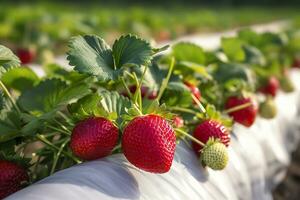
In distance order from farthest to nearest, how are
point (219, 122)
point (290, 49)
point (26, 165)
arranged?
point (290, 49) → point (219, 122) → point (26, 165)

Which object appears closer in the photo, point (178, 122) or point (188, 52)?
point (178, 122)

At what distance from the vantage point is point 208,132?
6.01 ft

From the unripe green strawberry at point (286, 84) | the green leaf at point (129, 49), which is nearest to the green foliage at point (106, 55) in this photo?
the green leaf at point (129, 49)

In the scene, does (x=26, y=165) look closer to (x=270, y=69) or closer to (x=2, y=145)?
(x=2, y=145)

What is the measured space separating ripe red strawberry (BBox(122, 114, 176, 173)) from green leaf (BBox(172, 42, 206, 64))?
883mm

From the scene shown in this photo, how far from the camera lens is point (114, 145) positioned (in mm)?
1584

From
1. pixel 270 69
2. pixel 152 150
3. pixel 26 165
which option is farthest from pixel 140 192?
pixel 270 69

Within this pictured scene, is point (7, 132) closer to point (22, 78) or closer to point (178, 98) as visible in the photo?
point (22, 78)

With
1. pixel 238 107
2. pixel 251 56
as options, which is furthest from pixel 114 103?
pixel 251 56

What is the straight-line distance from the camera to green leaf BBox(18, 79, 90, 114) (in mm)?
1795

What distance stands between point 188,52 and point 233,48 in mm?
365

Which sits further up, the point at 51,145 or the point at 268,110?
the point at 51,145

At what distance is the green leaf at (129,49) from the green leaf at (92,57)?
0.8 inches

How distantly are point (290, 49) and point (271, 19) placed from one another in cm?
1296
